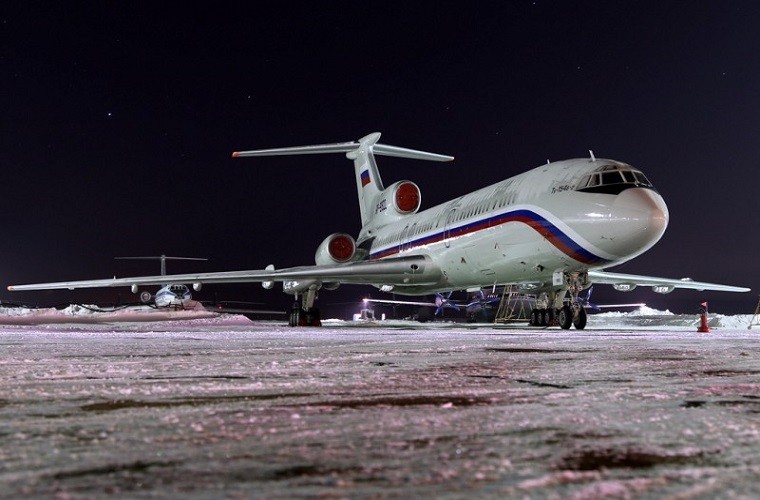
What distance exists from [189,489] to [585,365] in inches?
158

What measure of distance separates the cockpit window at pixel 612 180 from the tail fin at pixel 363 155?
14379mm

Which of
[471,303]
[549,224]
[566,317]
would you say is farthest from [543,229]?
[471,303]

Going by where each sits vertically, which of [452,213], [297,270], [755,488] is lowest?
[755,488]

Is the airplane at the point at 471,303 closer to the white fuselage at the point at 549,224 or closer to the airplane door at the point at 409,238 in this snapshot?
the airplane door at the point at 409,238

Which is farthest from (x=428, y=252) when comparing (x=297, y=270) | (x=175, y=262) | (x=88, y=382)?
(x=175, y=262)

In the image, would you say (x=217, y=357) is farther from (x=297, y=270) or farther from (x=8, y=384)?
(x=297, y=270)

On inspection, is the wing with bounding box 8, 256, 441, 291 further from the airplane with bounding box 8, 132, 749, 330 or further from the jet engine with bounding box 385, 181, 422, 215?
the jet engine with bounding box 385, 181, 422, 215

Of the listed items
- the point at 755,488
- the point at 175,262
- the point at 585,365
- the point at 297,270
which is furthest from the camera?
the point at 175,262

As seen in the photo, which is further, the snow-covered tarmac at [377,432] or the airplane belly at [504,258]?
the airplane belly at [504,258]

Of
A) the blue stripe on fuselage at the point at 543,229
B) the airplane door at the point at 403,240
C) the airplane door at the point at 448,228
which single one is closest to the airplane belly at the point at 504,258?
the blue stripe on fuselage at the point at 543,229

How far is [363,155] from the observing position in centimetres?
2945

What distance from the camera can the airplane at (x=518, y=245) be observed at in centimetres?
1318

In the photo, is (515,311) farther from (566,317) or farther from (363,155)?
(566,317)

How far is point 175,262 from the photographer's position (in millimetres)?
60844
